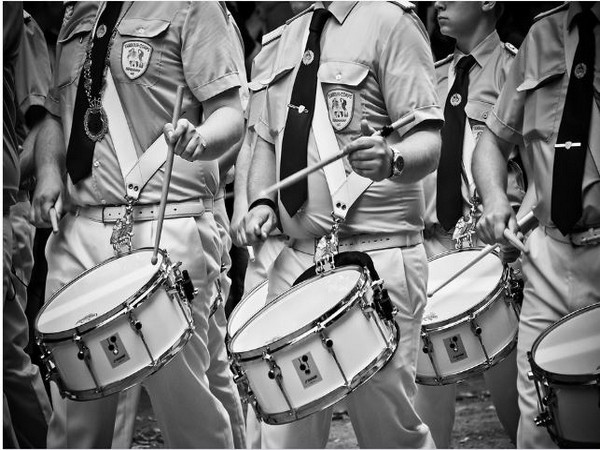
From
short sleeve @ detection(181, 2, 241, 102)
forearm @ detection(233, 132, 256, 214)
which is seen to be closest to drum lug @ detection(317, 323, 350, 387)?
short sleeve @ detection(181, 2, 241, 102)

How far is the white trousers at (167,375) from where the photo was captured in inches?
213

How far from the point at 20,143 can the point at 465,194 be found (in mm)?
2101

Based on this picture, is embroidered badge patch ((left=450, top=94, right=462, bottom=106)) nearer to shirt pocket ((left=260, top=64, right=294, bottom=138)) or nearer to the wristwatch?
shirt pocket ((left=260, top=64, right=294, bottom=138))

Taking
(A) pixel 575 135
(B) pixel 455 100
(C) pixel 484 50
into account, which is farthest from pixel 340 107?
(C) pixel 484 50

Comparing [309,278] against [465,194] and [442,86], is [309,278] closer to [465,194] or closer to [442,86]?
[465,194]

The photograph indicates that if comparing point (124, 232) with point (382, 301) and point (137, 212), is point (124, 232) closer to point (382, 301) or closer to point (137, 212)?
point (137, 212)

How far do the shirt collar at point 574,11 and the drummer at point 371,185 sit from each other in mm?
485

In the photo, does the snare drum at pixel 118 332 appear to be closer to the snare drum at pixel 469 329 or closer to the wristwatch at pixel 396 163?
the wristwatch at pixel 396 163

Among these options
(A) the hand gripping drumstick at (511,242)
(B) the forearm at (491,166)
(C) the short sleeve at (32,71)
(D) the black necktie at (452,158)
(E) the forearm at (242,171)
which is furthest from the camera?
(D) the black necktie at (452,158)

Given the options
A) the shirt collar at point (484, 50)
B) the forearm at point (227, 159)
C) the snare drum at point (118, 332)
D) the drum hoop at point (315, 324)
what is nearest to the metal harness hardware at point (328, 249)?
the drum hoop at point (315, 324)

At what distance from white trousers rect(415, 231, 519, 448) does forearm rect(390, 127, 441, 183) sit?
5.23ft

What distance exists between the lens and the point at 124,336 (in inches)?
198

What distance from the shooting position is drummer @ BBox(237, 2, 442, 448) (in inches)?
197

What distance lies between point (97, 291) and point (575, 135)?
1701 millimetres
